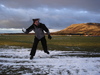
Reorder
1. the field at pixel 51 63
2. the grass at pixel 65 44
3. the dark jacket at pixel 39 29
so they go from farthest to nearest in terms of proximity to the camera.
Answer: the grass at pixel 65 44, the dark jacket at pixel 39 29, the field at pixel 51 63

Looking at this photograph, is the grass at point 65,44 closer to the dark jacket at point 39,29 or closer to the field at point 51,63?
the field at point 51,63

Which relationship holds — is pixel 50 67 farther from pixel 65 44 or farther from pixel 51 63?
pixel 65 44

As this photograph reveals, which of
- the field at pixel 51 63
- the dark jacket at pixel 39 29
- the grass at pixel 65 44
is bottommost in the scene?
the grass at pixel 65 44

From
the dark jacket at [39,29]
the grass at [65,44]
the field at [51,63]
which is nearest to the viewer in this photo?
the field at [51,63]

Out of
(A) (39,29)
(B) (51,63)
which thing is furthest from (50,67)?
(A) (39,29)

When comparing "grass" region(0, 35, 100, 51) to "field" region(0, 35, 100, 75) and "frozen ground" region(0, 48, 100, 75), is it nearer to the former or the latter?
"field" region(0, 35, 100, 75)

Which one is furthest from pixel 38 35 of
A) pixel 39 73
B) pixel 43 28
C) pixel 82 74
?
pixel 82 74

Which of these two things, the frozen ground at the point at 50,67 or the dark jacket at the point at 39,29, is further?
the dark jacket at the point at 39,29

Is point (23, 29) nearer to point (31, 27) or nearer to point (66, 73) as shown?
point (31, 27)

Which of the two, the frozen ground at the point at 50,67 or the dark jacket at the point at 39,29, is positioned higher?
the dark jacket at the point at 39,29

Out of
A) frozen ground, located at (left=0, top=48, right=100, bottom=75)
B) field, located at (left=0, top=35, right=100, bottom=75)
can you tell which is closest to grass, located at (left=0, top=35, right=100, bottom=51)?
field, located at (left=0, top=35, right=100, bottom=75)

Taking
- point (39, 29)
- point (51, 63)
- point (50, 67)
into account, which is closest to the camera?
point (50, 67)

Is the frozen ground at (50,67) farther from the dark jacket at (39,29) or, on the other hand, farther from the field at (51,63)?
the dark jacket at (39,29)

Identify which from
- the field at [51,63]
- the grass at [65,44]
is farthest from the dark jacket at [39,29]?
the grass at [65,44]
